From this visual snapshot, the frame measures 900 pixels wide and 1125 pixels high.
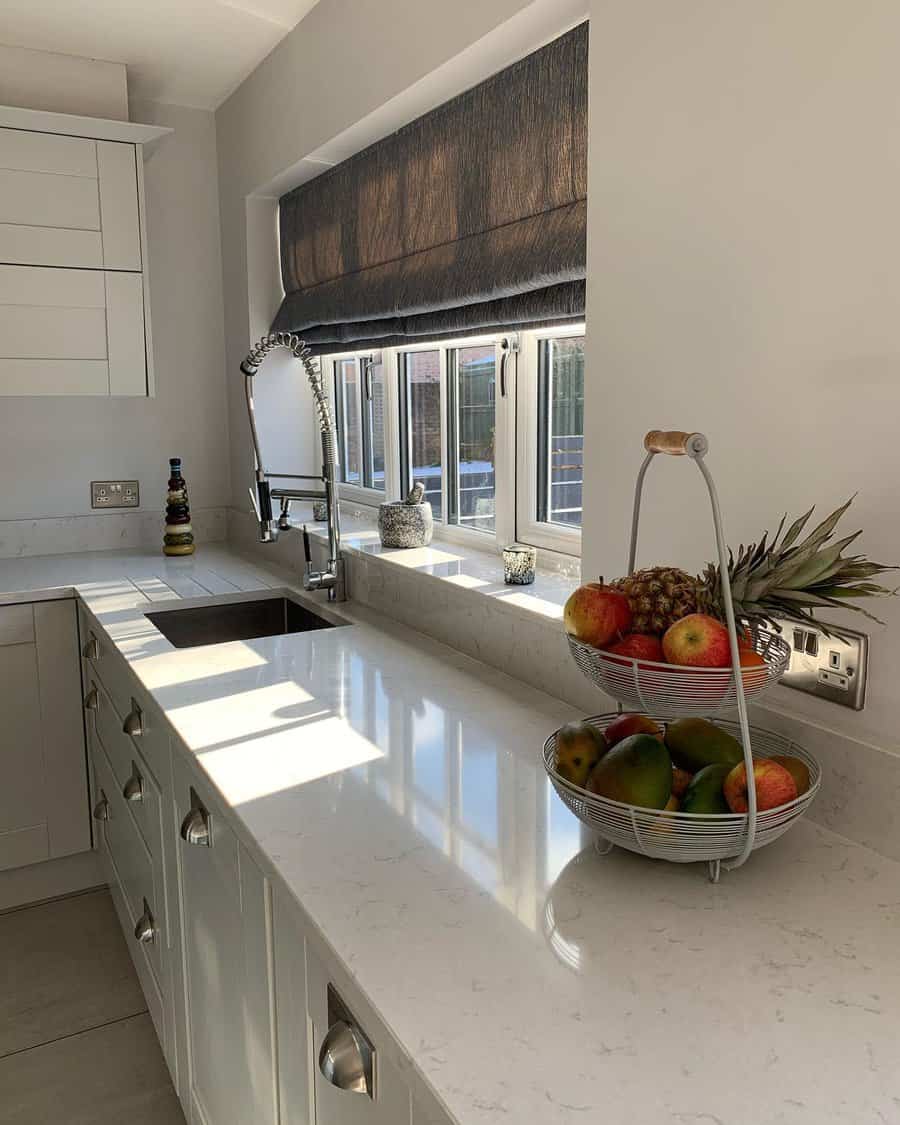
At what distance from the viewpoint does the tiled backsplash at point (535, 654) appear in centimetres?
111

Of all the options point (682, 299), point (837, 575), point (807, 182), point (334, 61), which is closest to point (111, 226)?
point (334, 61)

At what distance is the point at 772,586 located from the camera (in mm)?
1020

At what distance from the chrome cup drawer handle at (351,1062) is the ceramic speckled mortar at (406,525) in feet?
5.18

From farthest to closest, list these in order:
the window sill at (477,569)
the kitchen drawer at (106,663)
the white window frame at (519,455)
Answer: the white window frame at (519,455)
the kitchen drawer at (106,663)
the window sill at (477,569)

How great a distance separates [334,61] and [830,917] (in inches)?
86.6

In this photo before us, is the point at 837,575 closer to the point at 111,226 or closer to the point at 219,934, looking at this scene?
the point at 219,934

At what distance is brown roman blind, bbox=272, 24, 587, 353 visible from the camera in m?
1.69

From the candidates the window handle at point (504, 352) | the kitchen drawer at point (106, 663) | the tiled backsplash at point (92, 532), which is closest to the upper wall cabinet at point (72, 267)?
the tiled backsplash at point (92, 532)

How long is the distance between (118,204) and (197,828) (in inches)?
81.4

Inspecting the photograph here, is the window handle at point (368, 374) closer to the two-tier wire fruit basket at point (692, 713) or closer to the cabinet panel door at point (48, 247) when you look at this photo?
the cabinet panel door at point (48, 247)

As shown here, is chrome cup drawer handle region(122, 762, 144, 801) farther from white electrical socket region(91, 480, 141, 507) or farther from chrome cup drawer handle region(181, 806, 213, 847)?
white electrical socket region(91, 480, 141, 507)

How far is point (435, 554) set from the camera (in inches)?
92.8

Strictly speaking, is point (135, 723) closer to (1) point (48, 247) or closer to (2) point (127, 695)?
(2) point (127, 695)

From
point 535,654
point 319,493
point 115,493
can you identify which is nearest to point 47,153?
point 115,493
